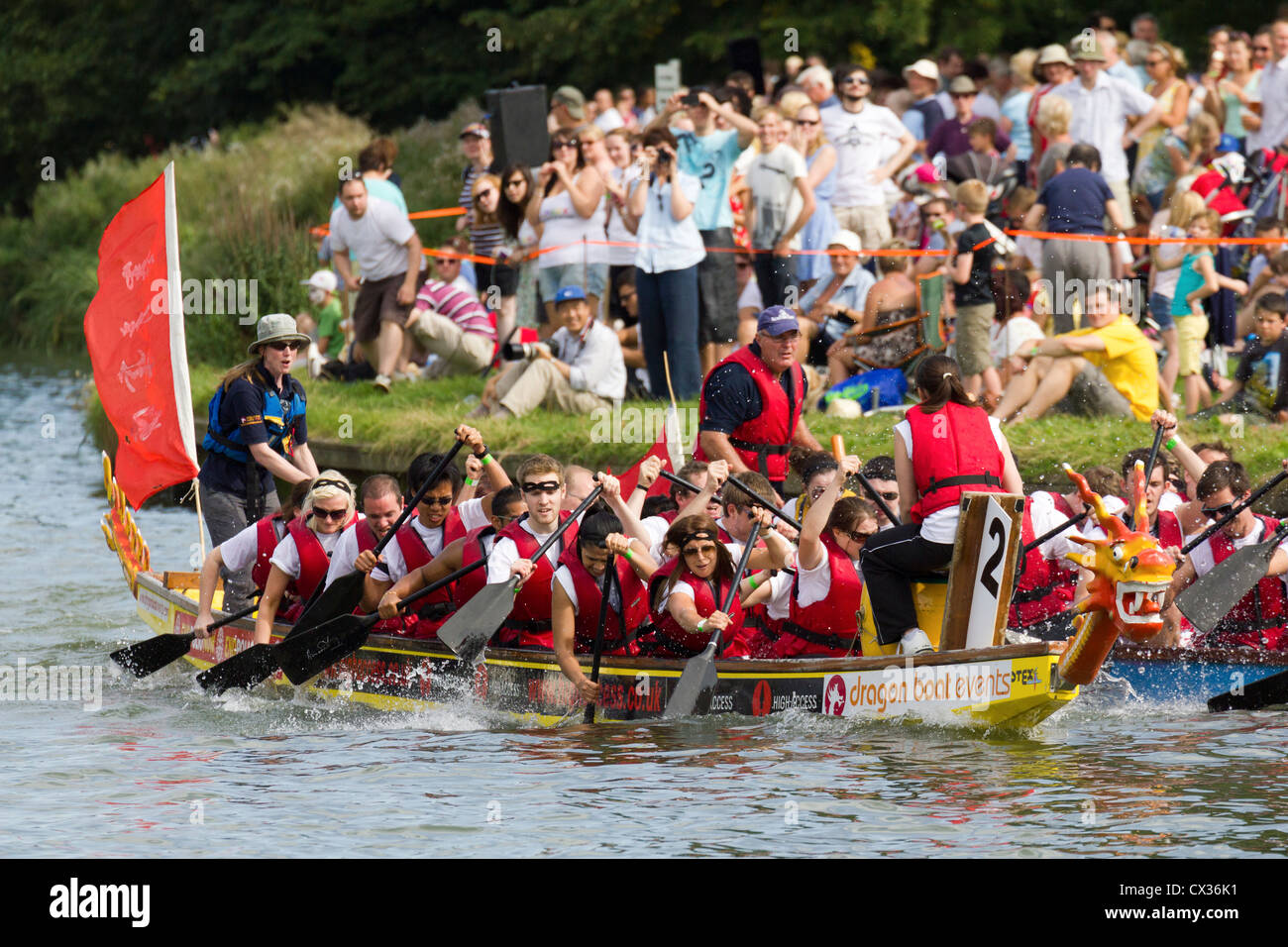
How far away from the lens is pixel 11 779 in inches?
377

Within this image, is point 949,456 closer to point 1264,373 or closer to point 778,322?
point 778,322

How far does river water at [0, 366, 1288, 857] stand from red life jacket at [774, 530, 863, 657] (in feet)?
1.62

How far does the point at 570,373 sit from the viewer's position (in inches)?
623

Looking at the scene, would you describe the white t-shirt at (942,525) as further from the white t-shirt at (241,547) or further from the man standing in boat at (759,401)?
the white t-shirt at (241,547)

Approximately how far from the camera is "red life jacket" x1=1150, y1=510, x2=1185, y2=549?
11023mm

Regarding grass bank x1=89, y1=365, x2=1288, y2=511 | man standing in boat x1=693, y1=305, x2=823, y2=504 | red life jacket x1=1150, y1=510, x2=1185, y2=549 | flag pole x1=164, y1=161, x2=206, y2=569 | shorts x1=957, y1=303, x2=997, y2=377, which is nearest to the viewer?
red life jacket x1=1150, y1=510, x2=1185, y2=549

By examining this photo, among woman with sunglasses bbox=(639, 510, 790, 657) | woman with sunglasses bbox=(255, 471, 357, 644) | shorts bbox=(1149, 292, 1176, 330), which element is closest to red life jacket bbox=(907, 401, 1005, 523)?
woman with sunglasses bbox=(639, 510, 790, 657)

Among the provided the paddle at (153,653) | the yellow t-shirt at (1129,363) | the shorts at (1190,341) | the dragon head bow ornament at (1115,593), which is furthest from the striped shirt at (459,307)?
the dragon head bow ornament at (1115,593)

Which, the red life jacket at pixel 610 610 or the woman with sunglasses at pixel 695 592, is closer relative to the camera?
the woman with sunglasses at pixel 695 592

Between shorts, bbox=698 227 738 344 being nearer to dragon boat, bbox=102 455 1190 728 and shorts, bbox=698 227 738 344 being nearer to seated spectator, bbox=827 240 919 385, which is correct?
seated spectator, bbox=827 240 919 385

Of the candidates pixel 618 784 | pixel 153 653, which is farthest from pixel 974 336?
pixel 618 784

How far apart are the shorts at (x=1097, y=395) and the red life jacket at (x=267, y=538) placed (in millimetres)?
5942

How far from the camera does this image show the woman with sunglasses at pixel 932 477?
9.37 metres

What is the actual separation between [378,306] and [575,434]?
317cm
